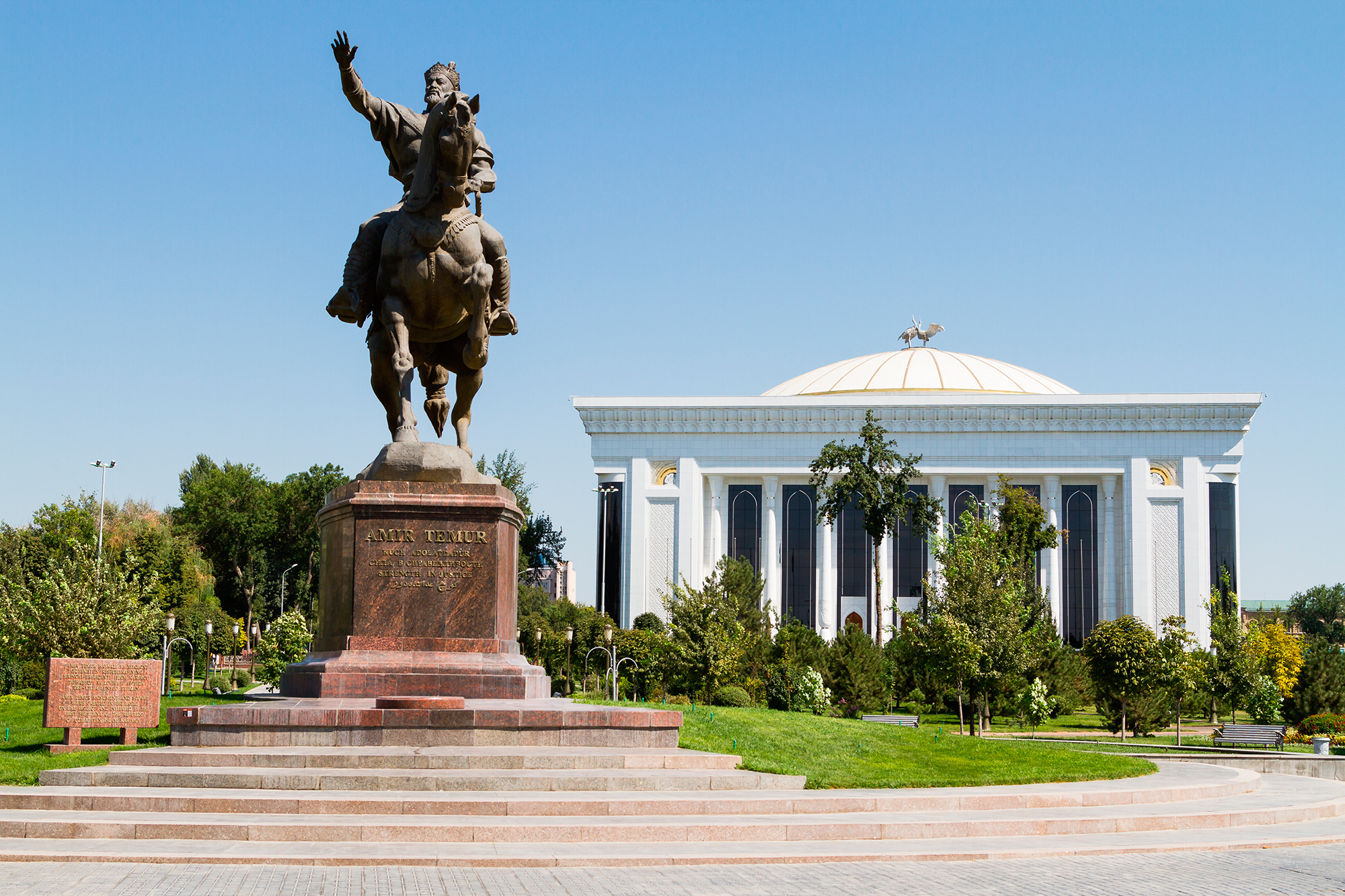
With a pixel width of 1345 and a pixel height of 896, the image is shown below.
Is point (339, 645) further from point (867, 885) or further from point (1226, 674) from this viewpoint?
point (1226, 674)

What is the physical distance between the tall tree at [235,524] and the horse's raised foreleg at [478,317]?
74.8 meters

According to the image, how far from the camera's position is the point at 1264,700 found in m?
37.8

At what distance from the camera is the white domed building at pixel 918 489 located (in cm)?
7738

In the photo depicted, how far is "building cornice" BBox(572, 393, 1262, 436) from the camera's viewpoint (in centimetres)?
7712

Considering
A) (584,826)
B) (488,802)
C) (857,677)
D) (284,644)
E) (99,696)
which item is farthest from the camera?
(857,677)

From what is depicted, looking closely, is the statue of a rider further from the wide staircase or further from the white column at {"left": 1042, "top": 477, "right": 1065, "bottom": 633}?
the white column at {"left": 1042, "top": 477, "right": 1065, "bottom": 633}

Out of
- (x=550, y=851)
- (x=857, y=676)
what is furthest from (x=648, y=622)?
(x=550, y=851)

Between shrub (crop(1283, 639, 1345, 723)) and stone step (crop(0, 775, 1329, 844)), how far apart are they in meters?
32.4

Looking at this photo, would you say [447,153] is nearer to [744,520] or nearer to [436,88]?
[436,88]

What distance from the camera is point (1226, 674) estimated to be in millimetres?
37469

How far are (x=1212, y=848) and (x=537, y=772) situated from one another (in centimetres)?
554

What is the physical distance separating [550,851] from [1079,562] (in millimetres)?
75497

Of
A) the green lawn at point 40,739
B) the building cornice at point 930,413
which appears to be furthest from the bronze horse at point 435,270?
the building cornice at point 930,413

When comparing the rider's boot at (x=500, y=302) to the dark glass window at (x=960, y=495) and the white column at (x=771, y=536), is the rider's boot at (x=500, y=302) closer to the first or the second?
the white column at (x=771, y=536)
